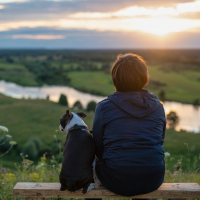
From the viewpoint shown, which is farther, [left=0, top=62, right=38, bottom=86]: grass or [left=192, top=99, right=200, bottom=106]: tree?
[left=0, top=62, right=38, bottom=86]: grass

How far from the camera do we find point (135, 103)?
241 cm

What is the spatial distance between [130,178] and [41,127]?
32741 mm

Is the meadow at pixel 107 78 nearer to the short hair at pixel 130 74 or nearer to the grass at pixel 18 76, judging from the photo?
the grass at pixel 18 76

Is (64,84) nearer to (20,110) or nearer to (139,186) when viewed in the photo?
(20,110)

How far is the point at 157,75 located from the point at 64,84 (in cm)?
3516

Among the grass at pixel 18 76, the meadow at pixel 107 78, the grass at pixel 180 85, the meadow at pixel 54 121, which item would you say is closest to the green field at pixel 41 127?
the meadow at pixel 54 121

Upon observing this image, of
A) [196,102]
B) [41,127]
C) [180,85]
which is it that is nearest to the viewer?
[41,127]

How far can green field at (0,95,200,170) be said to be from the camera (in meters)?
24.0

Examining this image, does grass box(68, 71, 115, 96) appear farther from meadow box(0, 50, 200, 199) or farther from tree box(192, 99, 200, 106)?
tree box(192, 99, 200, 106)

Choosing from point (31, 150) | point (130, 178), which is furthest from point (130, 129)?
point (31, 150)

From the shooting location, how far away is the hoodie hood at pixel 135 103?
2.38 metres

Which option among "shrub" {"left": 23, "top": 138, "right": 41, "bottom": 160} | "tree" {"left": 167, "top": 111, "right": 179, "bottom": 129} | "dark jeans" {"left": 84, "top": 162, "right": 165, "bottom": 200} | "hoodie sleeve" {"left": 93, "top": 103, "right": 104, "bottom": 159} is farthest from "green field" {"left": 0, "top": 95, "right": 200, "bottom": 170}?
"hoodie sleeve" {"left": 93, "top": 103, "right": 104, "bottom": 159}

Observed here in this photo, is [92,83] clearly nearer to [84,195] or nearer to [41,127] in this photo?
[41,127]

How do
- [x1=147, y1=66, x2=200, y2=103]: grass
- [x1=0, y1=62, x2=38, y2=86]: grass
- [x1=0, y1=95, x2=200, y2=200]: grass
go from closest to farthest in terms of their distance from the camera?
1. [x1=0, y1=95, x2=200, y2=200]: grass
2. [x1=147, y1=66, x2=200, y2=103]: grass
3. [x1=0, y1=62, x2=38, y2=86]: grass
